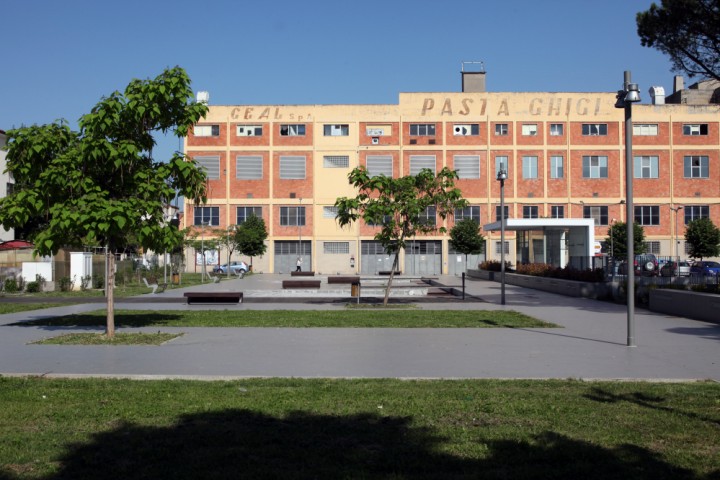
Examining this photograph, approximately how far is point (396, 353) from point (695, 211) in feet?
197

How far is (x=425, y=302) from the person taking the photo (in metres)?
26.9

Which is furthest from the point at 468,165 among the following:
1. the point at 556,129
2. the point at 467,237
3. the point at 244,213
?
the point at 244,213

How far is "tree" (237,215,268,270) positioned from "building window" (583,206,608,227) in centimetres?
2921

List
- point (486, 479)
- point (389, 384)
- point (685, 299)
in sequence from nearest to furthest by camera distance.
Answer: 1. point (486, 479)
2. point (389, 384)
3. point (685, 299)

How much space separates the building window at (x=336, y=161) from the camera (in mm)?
66625

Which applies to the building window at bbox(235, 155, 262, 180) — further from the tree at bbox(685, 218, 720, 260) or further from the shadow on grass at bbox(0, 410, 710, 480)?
the shadow on grass at bbox(0, 410, 710, 480)

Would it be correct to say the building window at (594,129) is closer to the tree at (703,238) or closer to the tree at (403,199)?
the tree at (703,238)

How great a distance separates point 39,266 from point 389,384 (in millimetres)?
30907

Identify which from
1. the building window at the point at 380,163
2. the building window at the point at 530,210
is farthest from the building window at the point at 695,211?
the building window at the point at 380,163

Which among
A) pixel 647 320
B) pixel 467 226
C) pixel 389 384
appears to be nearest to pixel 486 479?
pixel 389 384

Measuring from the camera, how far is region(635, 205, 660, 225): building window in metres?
64.3

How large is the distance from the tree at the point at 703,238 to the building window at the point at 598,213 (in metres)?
7.34

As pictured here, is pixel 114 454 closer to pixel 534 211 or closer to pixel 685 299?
pixel 685 299

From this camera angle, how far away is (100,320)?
19.0 m
